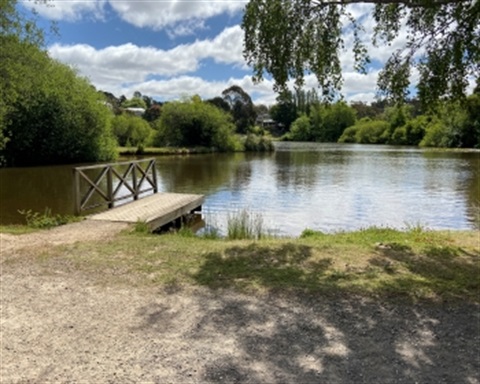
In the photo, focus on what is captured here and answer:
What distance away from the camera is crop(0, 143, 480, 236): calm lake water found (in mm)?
13836

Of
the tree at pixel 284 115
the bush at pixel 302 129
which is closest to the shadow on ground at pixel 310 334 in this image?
the bush at pixel 302 129

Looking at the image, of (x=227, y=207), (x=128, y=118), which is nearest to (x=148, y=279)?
(x=227, y=207)

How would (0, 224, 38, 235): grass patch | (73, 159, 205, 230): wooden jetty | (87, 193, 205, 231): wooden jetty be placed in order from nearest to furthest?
(0, 224, 38, 235): grass patch < (87, 193, 205, 231): wooden jetty < (73, 159, 205, 230): wooden jetty

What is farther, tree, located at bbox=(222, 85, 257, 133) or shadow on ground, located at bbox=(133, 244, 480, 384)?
tree, located at bbox=(222, 85, 257, 133)

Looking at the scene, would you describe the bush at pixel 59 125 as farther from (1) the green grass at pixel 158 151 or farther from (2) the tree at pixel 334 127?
(2) the tree at pixel 334 127

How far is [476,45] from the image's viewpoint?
689 cm

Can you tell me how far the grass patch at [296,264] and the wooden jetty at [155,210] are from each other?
245 centimetres

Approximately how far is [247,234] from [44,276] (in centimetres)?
468

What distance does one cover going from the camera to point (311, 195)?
1884cm

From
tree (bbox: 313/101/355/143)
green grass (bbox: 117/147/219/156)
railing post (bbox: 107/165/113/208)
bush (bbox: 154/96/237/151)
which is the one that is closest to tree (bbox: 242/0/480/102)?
railing post (bbox: 107/165/113/208)

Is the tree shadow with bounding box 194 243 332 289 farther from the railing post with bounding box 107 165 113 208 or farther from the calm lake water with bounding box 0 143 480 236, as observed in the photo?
the railing post with bounding box 107 165 113 208

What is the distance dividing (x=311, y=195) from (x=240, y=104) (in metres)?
65.1

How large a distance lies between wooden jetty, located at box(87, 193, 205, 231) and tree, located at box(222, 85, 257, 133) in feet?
221

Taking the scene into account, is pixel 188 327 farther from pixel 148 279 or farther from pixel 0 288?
pixel 0 288
